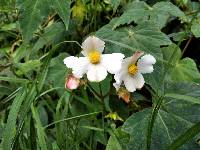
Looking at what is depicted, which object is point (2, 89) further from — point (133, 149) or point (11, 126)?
point (133, 149)

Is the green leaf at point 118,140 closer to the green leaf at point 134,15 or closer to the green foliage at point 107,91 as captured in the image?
the green foliage at point 107,91

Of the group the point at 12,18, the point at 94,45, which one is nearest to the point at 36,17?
the point at 94,45

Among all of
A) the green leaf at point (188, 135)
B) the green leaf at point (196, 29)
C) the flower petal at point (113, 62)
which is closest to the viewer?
the green leaf at point (188, 135)

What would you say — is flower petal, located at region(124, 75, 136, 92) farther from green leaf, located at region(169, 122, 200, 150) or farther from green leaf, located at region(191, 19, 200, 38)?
green leaf, located at region(191, 19, 200, 38)

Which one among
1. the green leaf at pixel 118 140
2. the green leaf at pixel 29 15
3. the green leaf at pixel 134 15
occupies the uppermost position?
the green leaf at pixel 29 15

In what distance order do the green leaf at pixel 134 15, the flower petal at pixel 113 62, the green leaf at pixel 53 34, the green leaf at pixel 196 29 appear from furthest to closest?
the green leaf at pixel 53 34 → the green leaf at pixel 196 29 → the green leaf at pixel 134 15 → the flower petal at pixel 113 62

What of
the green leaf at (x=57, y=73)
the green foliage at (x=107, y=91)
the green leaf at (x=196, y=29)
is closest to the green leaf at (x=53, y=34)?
the green foliage at (x=107, y=91)

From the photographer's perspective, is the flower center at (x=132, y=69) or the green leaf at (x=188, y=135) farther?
the flower center at (x=132, y=69)

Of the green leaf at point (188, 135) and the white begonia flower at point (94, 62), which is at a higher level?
the white begonia flower at point (94, 62)

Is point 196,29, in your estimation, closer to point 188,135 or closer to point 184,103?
point 184,103

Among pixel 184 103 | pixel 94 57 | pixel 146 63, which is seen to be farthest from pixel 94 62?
pixel 184 103
